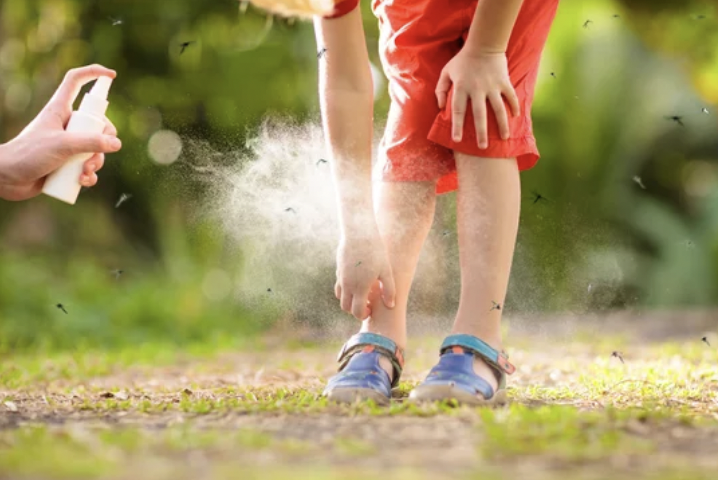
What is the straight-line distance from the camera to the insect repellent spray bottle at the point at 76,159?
2.46 meters

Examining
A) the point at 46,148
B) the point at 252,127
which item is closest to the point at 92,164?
→ the point at 46,148

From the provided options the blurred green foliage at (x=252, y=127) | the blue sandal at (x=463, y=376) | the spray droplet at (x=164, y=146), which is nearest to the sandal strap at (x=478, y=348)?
the blue sandal at (x=463, y=376)

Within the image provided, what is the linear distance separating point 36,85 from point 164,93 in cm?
86

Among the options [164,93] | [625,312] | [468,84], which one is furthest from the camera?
[164,93]

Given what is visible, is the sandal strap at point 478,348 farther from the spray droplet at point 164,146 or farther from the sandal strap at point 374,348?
the spray droplet at point 164,146

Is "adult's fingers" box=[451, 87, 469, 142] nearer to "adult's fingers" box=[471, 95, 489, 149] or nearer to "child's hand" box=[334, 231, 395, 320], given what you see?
"adult's fingers" box=[471, 95, 489, 149]

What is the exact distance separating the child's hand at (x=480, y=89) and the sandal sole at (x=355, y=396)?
Answer: 0.65 metres

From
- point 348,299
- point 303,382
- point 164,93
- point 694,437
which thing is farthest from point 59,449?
point 164,93

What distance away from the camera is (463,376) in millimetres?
2354

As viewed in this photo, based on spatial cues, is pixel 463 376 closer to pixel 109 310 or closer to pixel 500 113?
pixel 500 113

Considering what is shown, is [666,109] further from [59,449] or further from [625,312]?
[59,449]

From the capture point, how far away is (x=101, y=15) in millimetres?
6613

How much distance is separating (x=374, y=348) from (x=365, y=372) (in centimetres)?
12

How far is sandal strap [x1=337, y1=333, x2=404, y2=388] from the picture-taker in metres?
2.55
